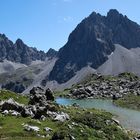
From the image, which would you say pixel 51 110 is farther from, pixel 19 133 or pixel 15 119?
pixel 19 133

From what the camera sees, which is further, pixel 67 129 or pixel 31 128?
pixel 31 128

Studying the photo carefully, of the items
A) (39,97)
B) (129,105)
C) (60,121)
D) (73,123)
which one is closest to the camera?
(73,123)

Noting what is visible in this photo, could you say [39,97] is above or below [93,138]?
above

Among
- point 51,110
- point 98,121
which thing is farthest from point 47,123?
point 51,110

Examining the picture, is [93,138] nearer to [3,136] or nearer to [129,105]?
[3,136]

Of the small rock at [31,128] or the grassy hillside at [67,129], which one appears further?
the small rock at [31,128]

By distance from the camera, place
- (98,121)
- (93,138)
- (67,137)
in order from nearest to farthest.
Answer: (67,137)
(93,138)
(98,121)

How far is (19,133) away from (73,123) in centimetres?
783

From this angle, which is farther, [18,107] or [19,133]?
[18,107]

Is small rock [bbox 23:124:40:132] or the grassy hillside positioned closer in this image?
the grassy hillside

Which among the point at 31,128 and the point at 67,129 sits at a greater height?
the point at 67,129

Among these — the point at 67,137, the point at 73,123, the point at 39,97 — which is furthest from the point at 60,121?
the point at 39,97

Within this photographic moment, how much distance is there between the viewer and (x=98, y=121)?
5828 centimetres

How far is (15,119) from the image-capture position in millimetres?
60656
